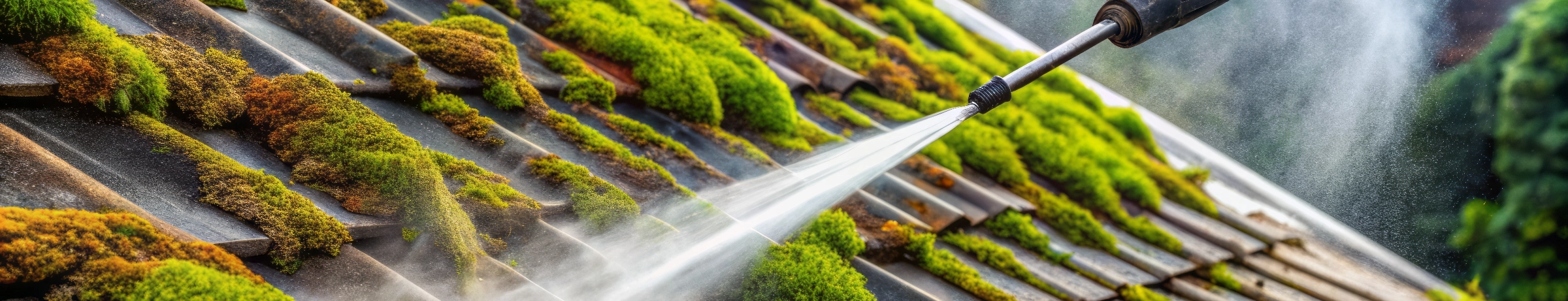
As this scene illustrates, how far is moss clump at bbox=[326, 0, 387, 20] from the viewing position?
418cm

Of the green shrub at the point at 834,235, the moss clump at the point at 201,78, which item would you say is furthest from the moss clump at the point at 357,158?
the green shrub at the point at 834,235

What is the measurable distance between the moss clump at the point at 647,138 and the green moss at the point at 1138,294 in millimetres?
2559

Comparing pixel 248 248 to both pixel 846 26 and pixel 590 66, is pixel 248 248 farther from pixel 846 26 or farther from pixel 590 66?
pixel 846 26

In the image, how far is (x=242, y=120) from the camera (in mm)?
3156

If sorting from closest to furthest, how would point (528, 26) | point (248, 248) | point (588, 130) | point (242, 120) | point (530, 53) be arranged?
point (248, 248)
point (242, 120)
point (588, 130)
point (530, 53)
point (528, 26)

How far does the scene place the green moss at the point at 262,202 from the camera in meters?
2.64

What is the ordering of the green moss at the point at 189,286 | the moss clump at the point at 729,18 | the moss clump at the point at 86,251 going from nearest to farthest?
the moss clump at the point at 86,251
the green moss at the point at 189,286
the moss clump at the point at 729,18

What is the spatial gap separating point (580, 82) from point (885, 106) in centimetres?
252

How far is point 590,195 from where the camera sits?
3582 millimetres

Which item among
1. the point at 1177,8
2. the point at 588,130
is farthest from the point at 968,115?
the point at 588,130

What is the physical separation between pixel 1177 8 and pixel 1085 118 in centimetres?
374

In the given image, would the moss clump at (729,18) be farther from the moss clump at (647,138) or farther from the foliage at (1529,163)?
the foliage at (1529,163)

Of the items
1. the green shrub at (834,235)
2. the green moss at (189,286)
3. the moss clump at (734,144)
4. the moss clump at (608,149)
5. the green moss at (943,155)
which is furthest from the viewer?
the green moss at (943,155)

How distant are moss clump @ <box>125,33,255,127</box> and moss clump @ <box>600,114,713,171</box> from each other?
160cm
